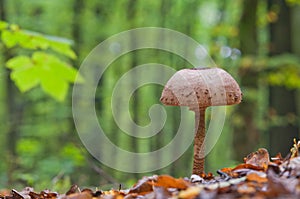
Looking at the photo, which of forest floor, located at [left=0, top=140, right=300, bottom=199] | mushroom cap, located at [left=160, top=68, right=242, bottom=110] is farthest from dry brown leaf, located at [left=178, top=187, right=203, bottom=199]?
mushroom cap, located at [left=160, top=68, right=242, bottom=110]

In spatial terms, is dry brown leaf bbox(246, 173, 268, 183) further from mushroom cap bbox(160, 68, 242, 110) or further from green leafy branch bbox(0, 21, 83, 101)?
green leafy branch bbox(0, 21, 83, 101)

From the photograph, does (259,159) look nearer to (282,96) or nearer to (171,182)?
(171,182)

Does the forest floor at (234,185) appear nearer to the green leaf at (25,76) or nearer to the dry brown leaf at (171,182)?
the dry brown leaf at (171,182)

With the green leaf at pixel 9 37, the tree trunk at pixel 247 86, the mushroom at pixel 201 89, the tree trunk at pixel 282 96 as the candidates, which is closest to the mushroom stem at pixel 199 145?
the mushroom at pixel 201 89

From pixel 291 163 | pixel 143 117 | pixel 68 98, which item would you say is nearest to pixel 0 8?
pixel 291 163

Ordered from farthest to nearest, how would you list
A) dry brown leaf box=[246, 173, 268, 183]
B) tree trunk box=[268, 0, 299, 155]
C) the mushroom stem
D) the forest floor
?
tree trunk box=[268, 0, 299, 155] → the mushroom stem → dry brown leaf box=[246, 173, 268, 183] → the forest floor

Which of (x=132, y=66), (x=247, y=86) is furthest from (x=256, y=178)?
(x=132, y=66)

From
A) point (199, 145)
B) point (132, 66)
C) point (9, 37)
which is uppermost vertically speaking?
point (132, 66)
